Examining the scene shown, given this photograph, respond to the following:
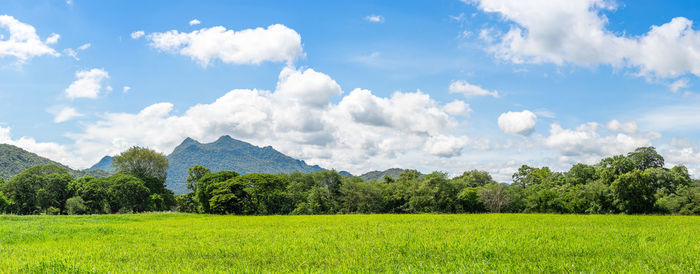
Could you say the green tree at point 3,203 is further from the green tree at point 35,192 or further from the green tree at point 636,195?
the green tree at point 636,195

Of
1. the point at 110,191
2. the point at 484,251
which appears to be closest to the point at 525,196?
the point at 484,251

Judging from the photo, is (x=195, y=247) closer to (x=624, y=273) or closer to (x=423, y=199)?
(x=624, y=273)

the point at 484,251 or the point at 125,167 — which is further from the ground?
the point at 125,167

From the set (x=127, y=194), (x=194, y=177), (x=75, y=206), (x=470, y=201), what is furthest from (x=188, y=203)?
(x=470, y=201)

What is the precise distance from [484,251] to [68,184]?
292ft

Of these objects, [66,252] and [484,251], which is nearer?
[484,251]

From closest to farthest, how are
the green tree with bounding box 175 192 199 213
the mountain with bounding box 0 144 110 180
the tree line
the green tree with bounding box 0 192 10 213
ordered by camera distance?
the tree line → the green tree with bounding box 0 192 10 213 → the green tree with bounding box 175 192 199 213 → the mountain with bounding box 0 144 110 180

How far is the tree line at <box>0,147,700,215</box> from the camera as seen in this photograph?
59.4 metres

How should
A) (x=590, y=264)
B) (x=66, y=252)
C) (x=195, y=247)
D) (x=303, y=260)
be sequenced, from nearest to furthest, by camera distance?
(x=590, y=264) → (x=303, y=260) → (x=66, y=252) → (x=195, y=247)

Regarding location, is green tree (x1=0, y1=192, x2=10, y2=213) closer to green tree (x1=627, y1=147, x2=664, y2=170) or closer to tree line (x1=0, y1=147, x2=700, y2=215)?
tree line (x1=0, y1=147, x2=700, y2=215)

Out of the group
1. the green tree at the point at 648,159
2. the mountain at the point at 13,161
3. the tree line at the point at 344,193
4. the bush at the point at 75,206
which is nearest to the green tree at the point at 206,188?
the tree line at the point at 344,193

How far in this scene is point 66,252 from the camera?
44.0 feet

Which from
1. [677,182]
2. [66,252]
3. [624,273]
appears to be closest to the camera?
[624,273]

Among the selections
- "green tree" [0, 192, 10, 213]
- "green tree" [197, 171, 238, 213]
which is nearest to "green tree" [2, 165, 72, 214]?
"green tree" [0, 192, 10, 213]
